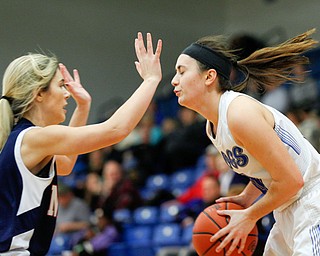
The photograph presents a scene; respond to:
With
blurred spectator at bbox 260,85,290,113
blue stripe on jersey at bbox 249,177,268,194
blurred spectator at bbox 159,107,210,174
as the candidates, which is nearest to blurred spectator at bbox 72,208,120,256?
blurred spectator at bbox 159,107,210,174

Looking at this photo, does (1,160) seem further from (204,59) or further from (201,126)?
(201,126)

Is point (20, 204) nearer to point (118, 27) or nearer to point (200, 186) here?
point (200, 186)

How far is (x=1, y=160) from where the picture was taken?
3.30m

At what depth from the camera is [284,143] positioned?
3.49 metres

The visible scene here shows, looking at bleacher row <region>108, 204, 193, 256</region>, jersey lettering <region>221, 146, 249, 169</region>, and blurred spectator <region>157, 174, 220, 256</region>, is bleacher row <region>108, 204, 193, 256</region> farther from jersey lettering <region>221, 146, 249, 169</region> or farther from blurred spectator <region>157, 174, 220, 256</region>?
jersey lettering <region>221, 146, 249, 169</region>

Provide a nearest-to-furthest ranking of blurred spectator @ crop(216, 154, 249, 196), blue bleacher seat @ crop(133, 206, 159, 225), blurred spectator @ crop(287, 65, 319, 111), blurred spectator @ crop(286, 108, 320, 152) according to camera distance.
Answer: blurred spectator @ crop(216, 154, 249, 196)
blurred spectator @ crop(286, 108, 320, 152)
blue bleacher seat @ crop(133, 206, 159, 225)
blurred spectator @ crop(287, 65, 319, 111)

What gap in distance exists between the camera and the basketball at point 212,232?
3699 millimetres

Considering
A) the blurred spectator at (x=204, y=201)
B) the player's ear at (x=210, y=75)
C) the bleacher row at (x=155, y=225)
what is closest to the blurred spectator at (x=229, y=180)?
the blurred spectator at (x=204, y=201)

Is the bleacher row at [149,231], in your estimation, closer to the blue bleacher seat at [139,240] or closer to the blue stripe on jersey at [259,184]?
the blue bleacher seat at [139,240]

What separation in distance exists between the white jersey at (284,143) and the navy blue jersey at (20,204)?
958mm

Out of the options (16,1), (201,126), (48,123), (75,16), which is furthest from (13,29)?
(48,123)

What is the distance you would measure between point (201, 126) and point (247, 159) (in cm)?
621

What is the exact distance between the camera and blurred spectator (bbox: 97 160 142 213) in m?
8.73

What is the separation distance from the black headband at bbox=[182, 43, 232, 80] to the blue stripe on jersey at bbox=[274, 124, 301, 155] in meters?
0.46
